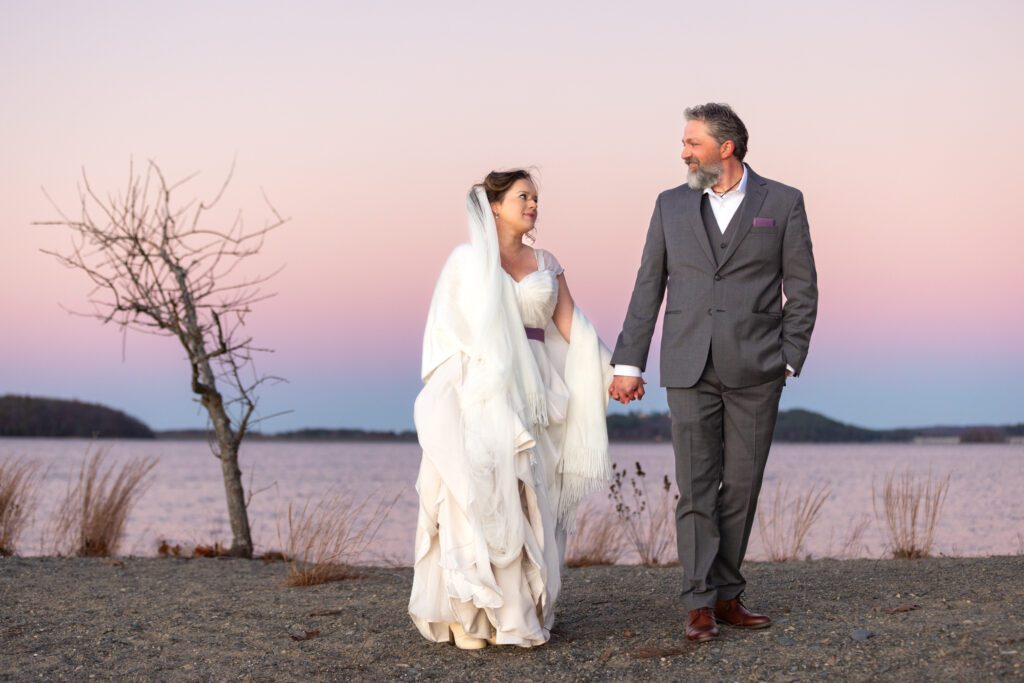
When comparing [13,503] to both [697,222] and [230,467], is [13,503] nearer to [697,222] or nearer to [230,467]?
[230,467]

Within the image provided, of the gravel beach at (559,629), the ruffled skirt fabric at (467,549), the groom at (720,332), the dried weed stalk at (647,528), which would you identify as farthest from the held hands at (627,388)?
the dried weed stalk at (647,528)

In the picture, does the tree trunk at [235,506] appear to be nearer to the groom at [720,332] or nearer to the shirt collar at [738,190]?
the groom at [720,332]

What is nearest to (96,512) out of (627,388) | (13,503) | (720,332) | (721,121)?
(13,503)

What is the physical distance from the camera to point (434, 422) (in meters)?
4.91

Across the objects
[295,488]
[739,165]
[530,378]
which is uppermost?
[739,165]

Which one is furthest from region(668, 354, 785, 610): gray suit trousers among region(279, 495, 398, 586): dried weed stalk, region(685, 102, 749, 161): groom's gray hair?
region(279, 495, 398, 586): dried weed stalk

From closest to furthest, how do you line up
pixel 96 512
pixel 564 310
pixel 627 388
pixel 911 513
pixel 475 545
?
pixel 475 545 < pixel 627 388 < pixel 564 310 < pixel 911 513 < pixel 96 512

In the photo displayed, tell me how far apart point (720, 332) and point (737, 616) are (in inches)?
52.9

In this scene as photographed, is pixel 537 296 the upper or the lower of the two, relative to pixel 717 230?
lower

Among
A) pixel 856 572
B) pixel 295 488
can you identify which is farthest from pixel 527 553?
pixel 295 488

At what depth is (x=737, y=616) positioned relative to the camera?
505cm

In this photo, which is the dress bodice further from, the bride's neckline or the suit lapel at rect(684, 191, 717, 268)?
the suit lapel at rect(684, 191, 717, 268)

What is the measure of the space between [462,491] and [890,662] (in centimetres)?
190

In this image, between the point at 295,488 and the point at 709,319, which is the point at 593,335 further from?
the point at 295,488
